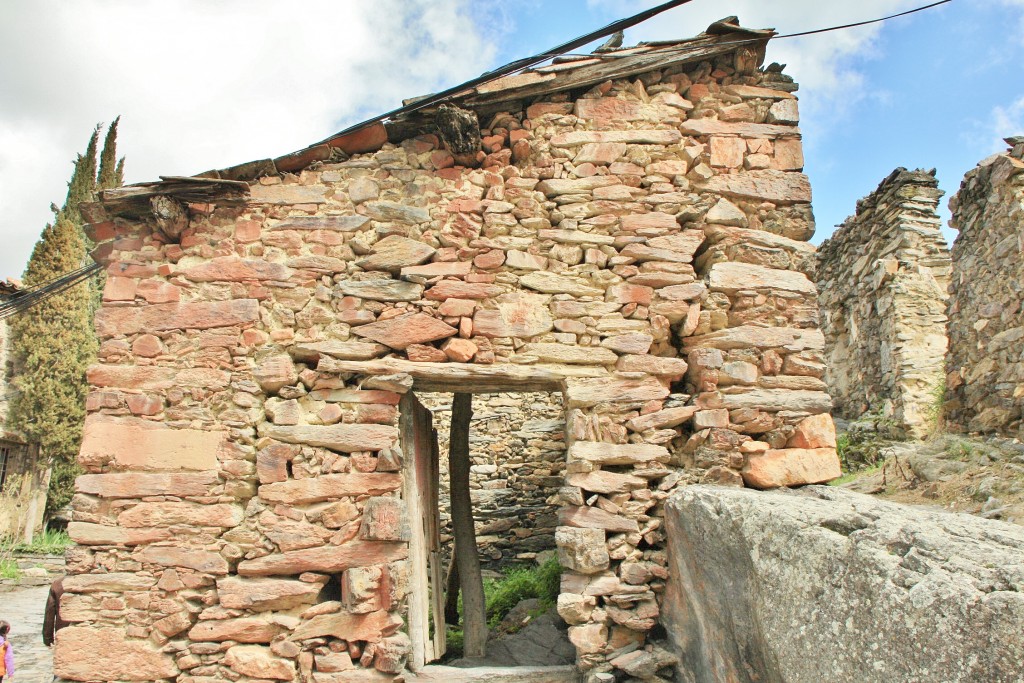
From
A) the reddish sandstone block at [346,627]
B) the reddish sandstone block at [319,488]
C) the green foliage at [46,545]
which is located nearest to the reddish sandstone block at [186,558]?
the reddish sandstone block at [319,488]

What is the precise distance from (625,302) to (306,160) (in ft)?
7.23

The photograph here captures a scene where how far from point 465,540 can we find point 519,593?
4.30 ft

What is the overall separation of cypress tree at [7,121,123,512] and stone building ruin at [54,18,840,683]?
11.1 meters

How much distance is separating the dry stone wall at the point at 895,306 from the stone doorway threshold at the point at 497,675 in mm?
5871

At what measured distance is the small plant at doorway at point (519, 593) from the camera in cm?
599

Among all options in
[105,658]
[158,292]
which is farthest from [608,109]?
[105,658]

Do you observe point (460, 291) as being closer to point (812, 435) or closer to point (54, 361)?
point (812, 435)

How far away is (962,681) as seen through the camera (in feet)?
5.73

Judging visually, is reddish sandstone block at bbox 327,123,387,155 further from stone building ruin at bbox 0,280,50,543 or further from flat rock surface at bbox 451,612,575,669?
stone building ruin at bbox 0,280,50,543

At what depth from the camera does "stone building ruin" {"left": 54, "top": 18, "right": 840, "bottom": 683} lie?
3.38m

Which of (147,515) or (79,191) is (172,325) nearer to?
(147,515)

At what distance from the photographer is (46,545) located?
37.8ft

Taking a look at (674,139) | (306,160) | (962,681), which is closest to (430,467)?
(306,160)

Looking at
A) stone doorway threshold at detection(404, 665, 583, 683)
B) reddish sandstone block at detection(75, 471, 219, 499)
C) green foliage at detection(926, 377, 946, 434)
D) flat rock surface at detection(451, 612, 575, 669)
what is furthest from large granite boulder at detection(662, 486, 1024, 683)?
green foliage at detection(926, 377, 946, 434)
